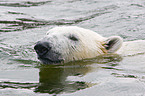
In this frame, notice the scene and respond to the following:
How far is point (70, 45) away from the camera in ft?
20.3

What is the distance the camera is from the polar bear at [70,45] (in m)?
5.54

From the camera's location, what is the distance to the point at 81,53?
6.39m

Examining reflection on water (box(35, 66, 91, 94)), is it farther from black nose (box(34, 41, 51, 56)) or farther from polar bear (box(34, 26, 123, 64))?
black nose (box(34, 41, 51, 56))

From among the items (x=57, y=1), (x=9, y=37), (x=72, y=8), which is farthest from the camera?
(x=57, y=1)

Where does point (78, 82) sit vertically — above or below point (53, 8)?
below

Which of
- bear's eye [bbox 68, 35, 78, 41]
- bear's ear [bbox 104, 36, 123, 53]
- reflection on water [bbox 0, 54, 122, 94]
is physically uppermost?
bear's eye [bbox 68, 35, 78, 41]

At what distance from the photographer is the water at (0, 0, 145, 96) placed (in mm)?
4375

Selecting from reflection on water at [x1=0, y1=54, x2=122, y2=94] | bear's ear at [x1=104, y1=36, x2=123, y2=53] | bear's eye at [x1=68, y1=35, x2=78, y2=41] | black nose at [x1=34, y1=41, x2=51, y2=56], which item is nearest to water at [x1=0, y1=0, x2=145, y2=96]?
A: reflection on water at [x1=0, y1=54, x2=122, y2=94]

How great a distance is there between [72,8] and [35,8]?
2113mm

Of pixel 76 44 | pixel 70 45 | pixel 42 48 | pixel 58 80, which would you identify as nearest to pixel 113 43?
pixel 76 44

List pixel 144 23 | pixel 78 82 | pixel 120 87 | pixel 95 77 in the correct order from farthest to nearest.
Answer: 1. pixel 144 23
2. pixel 95 77
3. pixel 78 82
4. pixel 120 87

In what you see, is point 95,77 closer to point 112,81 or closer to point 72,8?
point 112,81

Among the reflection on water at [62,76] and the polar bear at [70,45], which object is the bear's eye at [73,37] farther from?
the reflection on water at [62,76]

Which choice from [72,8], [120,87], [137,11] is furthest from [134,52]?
[72,8]
